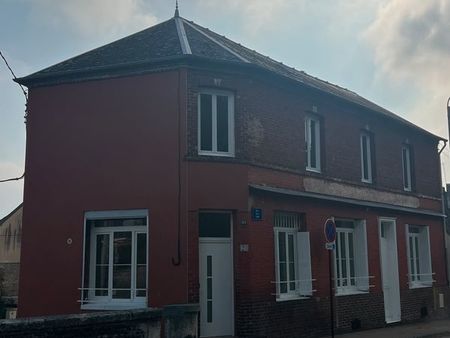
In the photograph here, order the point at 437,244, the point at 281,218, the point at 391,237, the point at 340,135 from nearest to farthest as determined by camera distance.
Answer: the point at 281,218
the point at 340,135
the point at 391,237
the point at 437,244

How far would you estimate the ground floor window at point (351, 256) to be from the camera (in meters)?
18.4

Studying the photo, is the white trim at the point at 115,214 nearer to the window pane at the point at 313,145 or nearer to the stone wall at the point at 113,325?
the stone wall at the point at 113,325

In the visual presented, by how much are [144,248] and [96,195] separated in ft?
6.03

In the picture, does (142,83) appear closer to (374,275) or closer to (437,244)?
(374,275)

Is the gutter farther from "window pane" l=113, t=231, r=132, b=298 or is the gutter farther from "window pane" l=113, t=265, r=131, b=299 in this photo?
"window pane" l=113, t=265, r=131, b=299

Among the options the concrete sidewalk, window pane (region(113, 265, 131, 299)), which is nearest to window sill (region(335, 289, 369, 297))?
the concrete sidewalk

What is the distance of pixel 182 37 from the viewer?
1608 cm

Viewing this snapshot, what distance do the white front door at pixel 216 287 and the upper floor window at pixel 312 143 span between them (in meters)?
4.43

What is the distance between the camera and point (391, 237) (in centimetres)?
2100

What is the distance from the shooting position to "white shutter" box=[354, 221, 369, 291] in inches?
746

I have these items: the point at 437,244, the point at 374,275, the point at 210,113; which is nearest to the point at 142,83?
the point at 210,113

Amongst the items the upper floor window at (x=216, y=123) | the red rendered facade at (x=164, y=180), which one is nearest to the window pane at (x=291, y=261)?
the red rendered facade at (x=164, y=180)

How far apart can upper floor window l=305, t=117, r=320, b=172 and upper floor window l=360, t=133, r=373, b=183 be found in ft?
9.50

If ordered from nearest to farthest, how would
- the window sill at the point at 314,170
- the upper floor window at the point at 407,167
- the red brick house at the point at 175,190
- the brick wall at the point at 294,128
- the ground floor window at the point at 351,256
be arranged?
the red brick house at the point at 175,190 → the brick wall at the point at 294,128 → the window sill at the point at 314,170 → the ground floor window at the point at 351,256 → the upper floor window at the point at 407,167
